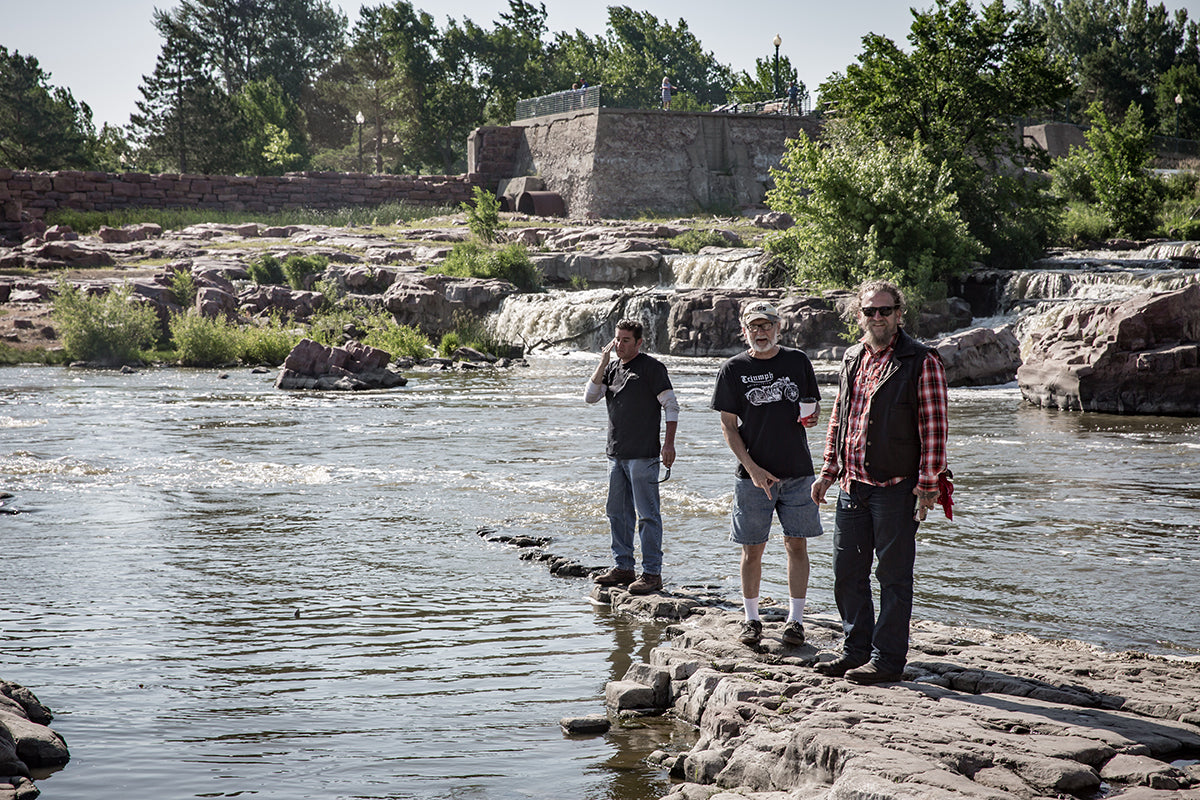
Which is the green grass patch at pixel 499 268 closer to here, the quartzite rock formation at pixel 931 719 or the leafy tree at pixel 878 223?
the leafy tree at pixel 878 223

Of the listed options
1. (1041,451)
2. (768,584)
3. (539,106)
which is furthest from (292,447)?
(539,106)

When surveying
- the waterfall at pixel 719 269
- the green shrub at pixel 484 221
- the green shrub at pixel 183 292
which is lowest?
the green shrub at pixel 183 292

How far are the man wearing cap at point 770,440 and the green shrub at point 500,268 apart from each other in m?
26.8

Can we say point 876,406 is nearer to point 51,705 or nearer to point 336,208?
point 51,705

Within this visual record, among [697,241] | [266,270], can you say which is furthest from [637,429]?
[697,241]

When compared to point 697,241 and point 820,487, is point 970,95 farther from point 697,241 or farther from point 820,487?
point 820,487

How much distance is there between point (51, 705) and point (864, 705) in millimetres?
3781

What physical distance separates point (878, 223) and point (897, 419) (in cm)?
2321

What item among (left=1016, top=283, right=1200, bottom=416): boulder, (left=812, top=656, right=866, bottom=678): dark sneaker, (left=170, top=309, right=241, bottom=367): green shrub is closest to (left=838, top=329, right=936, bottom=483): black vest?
(left=812, top=656, right=866, bottom=678): dark sneaker

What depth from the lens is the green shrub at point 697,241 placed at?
34.2 meters

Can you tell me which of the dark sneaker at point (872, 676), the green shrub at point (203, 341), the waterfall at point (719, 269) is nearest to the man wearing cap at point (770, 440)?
the dark sneaker at point (872, 676)

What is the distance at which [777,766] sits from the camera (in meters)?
4.07

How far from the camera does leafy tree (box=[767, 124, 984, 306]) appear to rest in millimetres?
26406

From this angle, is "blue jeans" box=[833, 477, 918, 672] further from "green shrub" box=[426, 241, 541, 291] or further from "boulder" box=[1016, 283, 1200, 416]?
"green shrub" box=[426, 241, 541, 291]
